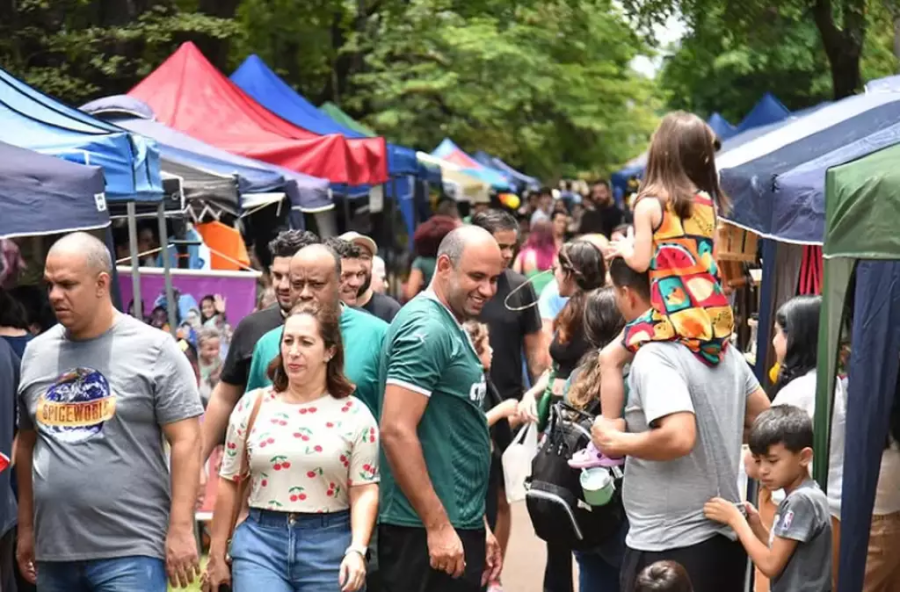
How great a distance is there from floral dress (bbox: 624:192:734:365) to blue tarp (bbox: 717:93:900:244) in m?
1.62

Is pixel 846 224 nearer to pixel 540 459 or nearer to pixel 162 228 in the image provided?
pixel 540 459

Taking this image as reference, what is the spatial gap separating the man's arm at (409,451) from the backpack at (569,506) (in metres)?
1.14

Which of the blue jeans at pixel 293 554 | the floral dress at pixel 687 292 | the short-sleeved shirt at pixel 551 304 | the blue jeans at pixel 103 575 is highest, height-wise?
the floral dress at pixel 687 292

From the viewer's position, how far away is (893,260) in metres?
6.18

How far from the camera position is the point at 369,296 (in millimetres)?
8281

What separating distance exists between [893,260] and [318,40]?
24.4m

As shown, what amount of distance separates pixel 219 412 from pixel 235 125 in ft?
36.5

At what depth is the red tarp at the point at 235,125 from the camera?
1695 cm

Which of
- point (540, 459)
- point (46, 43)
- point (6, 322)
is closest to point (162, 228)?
point (6, 322)

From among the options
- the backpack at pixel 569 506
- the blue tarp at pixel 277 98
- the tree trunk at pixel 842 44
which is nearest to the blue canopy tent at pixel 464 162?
the blue tarp at pixel 277 98

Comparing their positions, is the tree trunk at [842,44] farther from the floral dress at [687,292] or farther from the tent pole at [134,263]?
the floral dress at [687,292]

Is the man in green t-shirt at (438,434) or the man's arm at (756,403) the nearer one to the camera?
the man in green t-shirt at (438,434)

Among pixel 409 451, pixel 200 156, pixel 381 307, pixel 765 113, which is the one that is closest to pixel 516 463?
pixel 381 307

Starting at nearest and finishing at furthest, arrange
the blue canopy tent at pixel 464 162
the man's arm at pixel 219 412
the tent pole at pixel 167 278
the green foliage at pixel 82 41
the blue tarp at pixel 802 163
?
the man's arm at pixel 219 412
the blue tarp at pixel 802 163
the tent pole at pixel 167 278
the green foliage at pixel 82 41
the blue canopy tent at pixel 464 162
